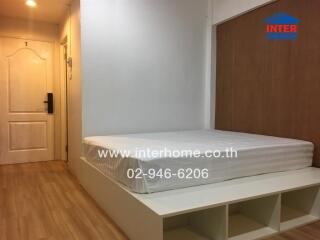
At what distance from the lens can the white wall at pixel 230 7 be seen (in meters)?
3.23

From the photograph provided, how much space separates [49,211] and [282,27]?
3077 mm

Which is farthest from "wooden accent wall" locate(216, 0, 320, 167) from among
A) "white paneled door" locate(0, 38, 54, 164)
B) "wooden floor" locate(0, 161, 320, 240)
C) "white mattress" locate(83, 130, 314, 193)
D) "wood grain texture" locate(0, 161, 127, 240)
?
"white paneled door" locate(0, 38, 54, 164)

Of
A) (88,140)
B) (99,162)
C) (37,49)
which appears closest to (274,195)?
(99,162)

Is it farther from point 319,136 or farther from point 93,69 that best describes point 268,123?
point 93,69

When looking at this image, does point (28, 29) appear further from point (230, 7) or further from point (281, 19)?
point (281, 19)

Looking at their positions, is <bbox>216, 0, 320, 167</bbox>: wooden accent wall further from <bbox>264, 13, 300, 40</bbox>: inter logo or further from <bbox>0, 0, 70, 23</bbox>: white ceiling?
<bbox>0, 0, 70, 23</bbox>: white ceiling

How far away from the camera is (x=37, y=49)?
14.6 feet

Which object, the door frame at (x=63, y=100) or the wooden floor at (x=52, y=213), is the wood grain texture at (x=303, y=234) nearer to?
the wooden floor at (x=52, y=213)

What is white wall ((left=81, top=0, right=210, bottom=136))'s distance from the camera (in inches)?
125

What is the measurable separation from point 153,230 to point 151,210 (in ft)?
0.41

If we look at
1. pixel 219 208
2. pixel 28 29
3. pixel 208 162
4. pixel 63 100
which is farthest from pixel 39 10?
pixel 219 208

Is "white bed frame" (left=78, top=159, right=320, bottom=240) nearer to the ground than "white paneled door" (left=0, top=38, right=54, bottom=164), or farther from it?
nearer to the ground

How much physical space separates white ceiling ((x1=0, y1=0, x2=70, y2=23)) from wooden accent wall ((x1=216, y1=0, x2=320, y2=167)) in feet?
7.65

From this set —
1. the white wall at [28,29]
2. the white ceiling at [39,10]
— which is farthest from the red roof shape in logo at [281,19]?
the white wall at [28,29]
